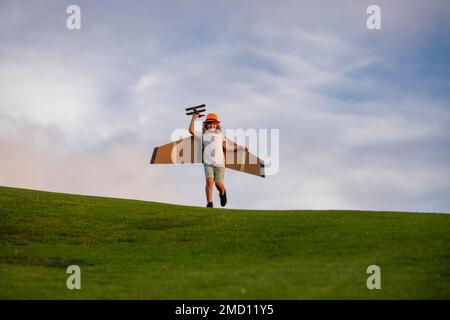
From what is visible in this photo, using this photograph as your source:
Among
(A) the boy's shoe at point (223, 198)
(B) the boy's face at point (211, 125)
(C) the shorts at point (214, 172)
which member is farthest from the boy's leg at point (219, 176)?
(B) the boy's face at point (211, 125)

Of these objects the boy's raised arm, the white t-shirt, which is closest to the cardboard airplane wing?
the boy's raised arm

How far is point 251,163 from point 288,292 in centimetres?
1726

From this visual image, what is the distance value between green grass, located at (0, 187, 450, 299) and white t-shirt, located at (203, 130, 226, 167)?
6.44 feet

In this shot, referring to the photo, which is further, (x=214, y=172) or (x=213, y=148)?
(x=214, y=172)

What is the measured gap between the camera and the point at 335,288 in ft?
45.1

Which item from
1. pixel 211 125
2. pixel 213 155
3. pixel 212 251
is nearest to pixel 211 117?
pixel 211 125

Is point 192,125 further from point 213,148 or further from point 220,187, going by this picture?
point 220,187

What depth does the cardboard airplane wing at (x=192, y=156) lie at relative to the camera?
29.3 metres

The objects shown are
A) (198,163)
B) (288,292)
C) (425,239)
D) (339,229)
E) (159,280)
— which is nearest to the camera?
(288,292)

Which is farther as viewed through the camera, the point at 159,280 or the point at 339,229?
the point at 339,229

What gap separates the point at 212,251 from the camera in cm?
1938

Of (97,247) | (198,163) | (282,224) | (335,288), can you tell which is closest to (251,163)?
(198,163)

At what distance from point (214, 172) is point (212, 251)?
6785mm
